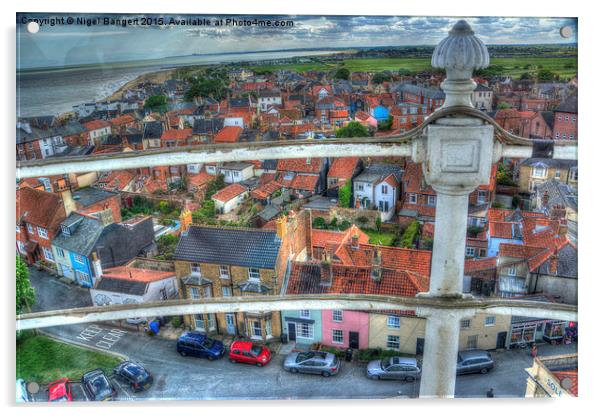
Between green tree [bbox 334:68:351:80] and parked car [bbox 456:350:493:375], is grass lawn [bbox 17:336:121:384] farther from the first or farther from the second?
green tree [bbox 334:68:351:80]

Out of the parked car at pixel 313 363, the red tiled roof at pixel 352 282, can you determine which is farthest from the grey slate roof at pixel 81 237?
the parked car at pixel 313 363

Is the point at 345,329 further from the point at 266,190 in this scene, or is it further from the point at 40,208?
the point at 40,208

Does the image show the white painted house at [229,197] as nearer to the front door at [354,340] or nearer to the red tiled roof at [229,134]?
the red tiled roof at [229,134]

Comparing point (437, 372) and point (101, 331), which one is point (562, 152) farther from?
point (101, 331)

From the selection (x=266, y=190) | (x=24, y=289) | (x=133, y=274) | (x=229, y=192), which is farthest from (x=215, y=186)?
(x=24, y=289)

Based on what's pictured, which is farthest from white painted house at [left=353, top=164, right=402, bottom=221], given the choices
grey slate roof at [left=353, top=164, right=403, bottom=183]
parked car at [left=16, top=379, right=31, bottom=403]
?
parked car at [left=16, top=379, right=31, bottom=403]

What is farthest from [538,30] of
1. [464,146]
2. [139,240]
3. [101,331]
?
[101,331]
